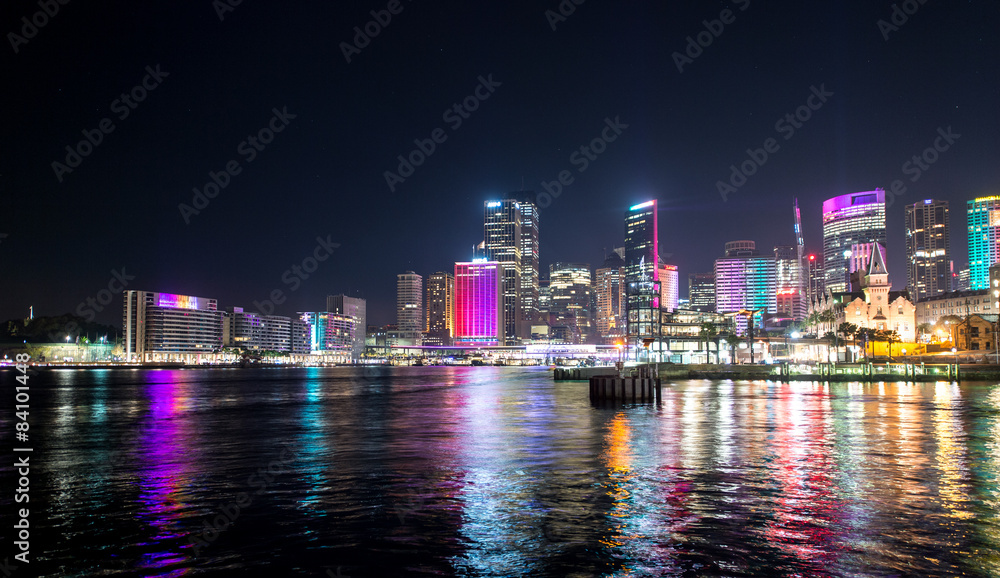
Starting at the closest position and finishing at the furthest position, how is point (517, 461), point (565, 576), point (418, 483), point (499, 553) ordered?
point (565, 576) < point (499, 553) < point (418, 483) < point (517, 461)

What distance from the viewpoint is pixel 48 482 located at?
23953 mm

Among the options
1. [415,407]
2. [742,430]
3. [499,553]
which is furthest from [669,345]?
[499,553]

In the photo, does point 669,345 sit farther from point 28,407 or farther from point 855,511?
point 855,511

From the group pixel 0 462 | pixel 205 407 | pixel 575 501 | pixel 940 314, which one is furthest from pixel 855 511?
pixel 940 314

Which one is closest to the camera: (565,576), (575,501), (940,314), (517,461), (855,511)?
(565,576)

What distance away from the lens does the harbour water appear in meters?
14.4

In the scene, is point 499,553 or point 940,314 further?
point 940,314

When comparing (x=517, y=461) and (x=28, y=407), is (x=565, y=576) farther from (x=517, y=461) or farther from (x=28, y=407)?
(x=28, y=407)

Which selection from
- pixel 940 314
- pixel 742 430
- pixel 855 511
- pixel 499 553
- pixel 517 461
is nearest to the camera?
pixel 499 553

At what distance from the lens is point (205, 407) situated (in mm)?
62250

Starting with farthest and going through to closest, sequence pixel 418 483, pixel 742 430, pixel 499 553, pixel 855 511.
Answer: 1. pixel 742 430
2. pixel 418 483
3. pixel 855 511
4. pixel 499 553

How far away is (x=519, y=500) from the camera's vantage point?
798 inches

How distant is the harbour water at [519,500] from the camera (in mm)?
14383

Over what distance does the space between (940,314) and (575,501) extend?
673ft
